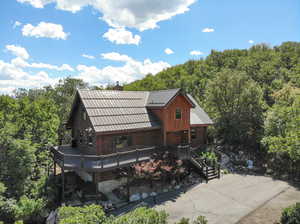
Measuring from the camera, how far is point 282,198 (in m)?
12.4

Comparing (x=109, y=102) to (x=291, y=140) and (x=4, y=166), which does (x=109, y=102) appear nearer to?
(x=4, y=166)

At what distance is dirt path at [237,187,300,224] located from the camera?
9930 millimetres

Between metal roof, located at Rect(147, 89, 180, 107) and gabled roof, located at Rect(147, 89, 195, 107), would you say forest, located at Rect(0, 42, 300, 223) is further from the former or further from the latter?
metal roof, located at Rect(147, 89, 180, 107)

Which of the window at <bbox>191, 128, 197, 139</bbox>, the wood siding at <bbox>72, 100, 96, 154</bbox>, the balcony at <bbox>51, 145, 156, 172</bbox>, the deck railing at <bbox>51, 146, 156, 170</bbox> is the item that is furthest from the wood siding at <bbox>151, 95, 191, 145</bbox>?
the wood siding at <bbox>72, 100, 96, 154</bbox>

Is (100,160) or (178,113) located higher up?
(178,113)

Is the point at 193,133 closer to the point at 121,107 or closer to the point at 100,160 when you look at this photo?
the point at 121,107

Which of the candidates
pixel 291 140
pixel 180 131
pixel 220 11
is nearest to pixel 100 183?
pixel 180 131

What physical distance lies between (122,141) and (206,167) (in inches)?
288

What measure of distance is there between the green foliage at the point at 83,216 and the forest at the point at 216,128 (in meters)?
5.33

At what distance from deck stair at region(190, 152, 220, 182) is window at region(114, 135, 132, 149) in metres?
5.55

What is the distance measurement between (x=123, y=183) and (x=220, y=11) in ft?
53.4

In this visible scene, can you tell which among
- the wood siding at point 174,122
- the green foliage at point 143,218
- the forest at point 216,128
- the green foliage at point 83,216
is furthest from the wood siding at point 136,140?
the green foliage at point 143,218

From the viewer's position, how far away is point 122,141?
573 inches

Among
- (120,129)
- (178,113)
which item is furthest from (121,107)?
(178,113)
